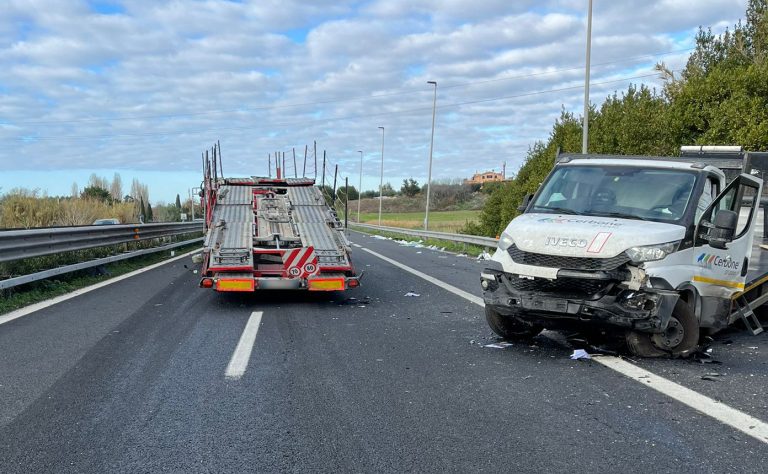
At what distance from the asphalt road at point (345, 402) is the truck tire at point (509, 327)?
0.51 ft

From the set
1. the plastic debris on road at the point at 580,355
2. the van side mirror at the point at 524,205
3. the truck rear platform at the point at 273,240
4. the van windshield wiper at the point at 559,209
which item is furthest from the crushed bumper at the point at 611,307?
the truck rear platform at the point at 273,240

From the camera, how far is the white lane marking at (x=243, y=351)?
5762mm

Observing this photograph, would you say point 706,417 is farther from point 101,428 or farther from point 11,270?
point 11,270

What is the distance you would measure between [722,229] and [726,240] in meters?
0.14

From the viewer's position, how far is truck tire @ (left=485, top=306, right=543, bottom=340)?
7.00 meters

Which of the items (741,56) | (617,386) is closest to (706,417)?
(617,386)

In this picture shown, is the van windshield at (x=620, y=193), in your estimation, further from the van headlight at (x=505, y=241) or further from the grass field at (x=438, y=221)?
the grass field at (x=438, y=221)

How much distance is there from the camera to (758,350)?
22.6ft

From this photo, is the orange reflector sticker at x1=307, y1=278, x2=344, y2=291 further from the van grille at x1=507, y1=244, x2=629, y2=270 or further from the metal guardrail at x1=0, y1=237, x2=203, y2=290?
the metal guardrail at x1=0, y1=237, x2=203, y2=290

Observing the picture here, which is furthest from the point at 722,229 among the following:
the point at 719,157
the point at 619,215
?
the point at 719,157

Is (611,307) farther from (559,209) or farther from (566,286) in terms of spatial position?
(559,209)

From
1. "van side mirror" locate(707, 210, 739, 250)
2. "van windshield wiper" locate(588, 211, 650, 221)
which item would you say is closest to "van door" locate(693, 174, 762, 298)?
"van side mirror" locate(707, 210, 739, 250)

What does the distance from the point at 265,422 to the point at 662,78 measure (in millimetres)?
29413

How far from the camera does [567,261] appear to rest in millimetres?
5969
